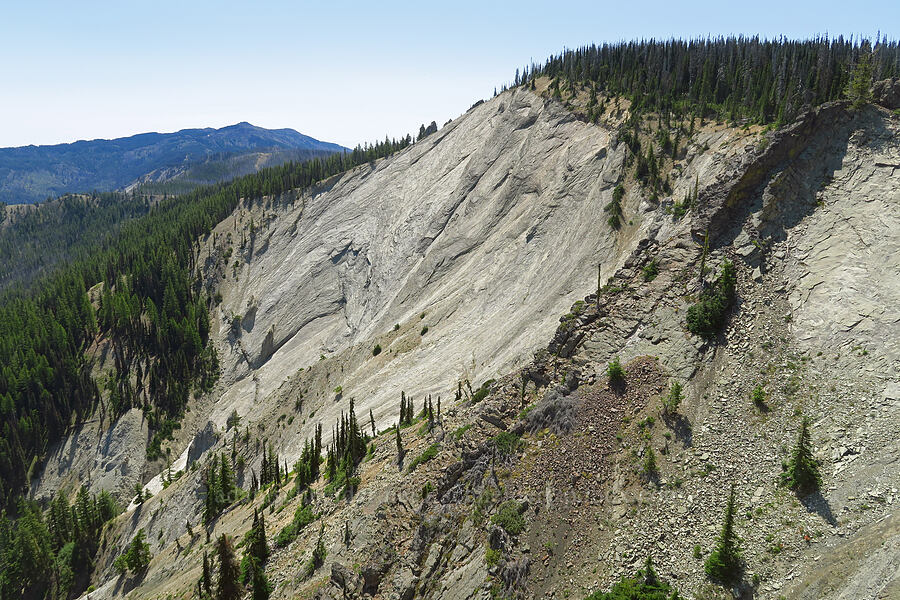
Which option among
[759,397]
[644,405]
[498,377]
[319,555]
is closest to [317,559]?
[319,555]

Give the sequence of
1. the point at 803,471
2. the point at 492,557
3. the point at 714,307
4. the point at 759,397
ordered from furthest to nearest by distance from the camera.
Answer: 1. the point at 714,307
2. the point at 759,397
3. the point at 492,557
4. the point at 803,471

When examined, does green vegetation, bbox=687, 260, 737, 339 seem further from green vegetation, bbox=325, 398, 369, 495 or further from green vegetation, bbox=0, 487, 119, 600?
green vegetation, bbox=0, 487, 119, 600

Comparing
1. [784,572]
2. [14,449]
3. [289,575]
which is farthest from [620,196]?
[14,449]

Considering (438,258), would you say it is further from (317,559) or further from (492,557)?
(492,557)

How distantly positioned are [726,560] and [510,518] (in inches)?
345

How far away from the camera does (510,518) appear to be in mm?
21766

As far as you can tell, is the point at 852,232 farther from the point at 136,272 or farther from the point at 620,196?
the point at 136,272

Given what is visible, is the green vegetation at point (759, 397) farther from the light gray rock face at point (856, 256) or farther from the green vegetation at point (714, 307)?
the green vegetation at point (714, 307)

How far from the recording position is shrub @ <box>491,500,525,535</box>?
21.4m

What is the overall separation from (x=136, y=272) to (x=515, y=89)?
99843mm

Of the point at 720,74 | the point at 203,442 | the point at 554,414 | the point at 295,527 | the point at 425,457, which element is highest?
the point at 720,74

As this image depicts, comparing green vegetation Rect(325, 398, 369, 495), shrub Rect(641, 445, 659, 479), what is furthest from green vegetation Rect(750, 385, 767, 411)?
green vegetation Rect(325, 398, 369, 495)

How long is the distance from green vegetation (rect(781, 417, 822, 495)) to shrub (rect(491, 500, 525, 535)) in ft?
35.3

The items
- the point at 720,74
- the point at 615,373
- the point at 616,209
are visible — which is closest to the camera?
the point at 615,373
